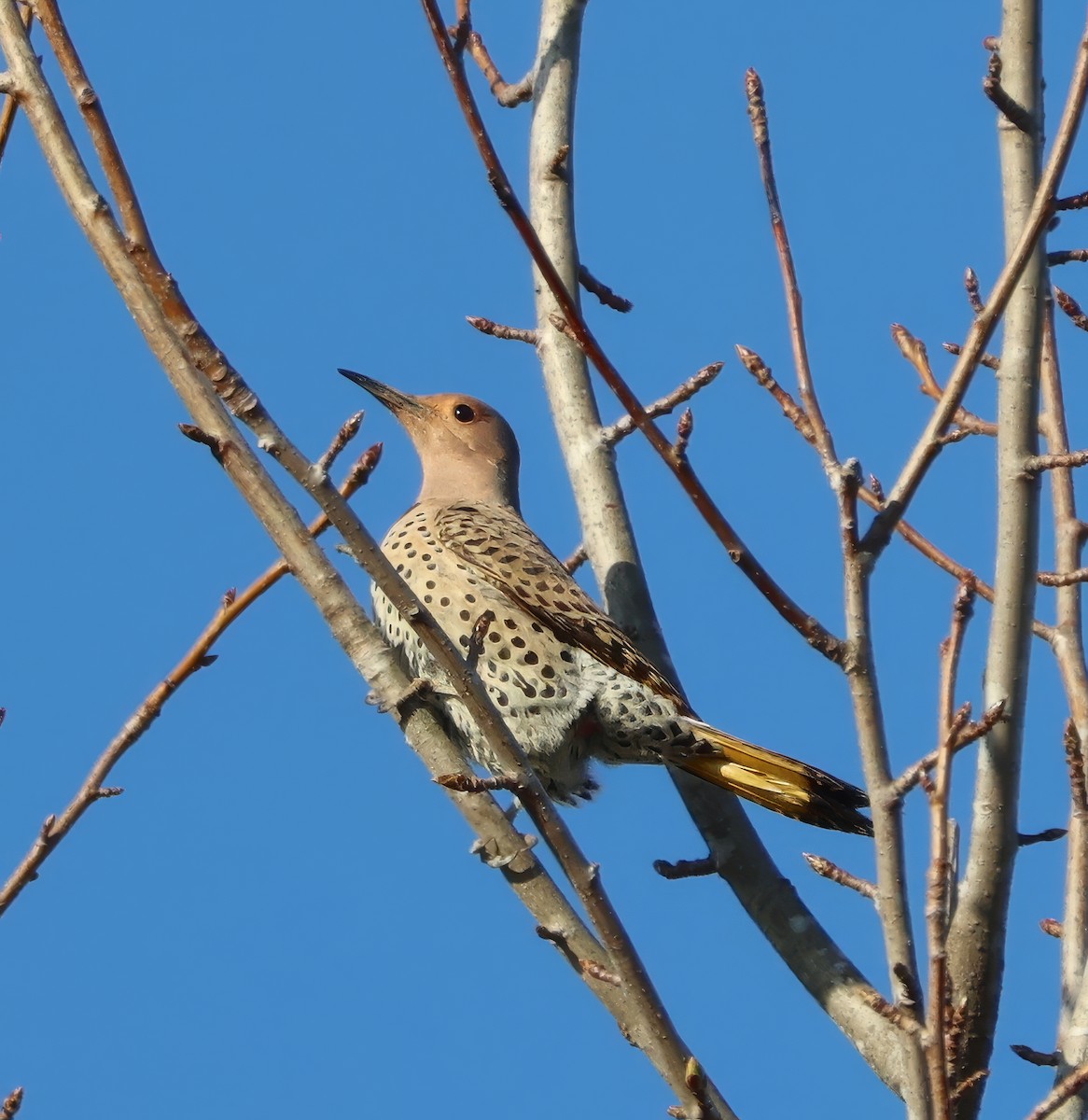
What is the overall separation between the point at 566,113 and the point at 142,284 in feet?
7.77

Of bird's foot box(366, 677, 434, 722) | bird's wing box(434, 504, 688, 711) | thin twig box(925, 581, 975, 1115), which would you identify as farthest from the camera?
bird's wing box(434, 504, 688, 711)

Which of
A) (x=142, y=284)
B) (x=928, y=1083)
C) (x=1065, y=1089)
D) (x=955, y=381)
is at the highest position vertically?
(x=955, y=381)

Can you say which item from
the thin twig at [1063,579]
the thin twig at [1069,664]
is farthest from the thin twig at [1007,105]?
the thin twig at [1063,579]

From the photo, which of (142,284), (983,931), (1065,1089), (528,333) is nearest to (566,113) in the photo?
(528,333)

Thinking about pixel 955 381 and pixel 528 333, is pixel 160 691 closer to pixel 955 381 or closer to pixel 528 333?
pixel 955 381

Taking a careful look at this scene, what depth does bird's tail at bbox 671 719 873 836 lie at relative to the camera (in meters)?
4.51

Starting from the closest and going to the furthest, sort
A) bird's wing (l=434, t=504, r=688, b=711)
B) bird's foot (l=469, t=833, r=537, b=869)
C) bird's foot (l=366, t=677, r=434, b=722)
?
bird's foot (l=469, t=833, r=537, b=869), bird's foot (l=366, t=677, r=434, b=722), bird's wing (l=434, t=504, r=688, b=711)

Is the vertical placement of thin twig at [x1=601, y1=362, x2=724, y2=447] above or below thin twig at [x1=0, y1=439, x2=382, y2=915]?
above

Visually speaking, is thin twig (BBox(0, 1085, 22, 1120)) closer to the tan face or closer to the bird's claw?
the bird's claw

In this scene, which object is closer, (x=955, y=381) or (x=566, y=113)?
(x=955, y=381)

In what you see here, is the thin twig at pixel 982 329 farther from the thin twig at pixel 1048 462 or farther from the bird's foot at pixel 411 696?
the bird's foot at pixel 411 696

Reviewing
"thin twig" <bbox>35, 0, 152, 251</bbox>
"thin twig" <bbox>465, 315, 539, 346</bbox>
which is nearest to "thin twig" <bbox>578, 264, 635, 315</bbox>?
"thin twig" <bbox>465, 315, 539, 346</bbox>

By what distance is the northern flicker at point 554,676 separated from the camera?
4.57m

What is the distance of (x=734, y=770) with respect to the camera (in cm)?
460
